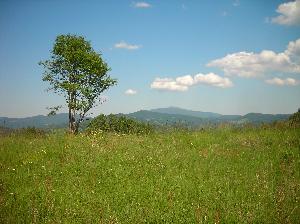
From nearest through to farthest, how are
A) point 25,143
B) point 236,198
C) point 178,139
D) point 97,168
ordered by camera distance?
1. point 236,198
2. point 97,168
3. point 25,143
4. point 178,139

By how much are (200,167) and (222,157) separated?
1.67m

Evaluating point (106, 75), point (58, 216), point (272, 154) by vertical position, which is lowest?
point (58, 216)

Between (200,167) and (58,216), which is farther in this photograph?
(200,167)

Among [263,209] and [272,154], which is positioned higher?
[272,154]

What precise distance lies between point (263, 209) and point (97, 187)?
4503 millimetres

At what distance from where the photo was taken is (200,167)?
400 inches

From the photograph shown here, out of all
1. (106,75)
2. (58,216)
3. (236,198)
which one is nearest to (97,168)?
(58,216)

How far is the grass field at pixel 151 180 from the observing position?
270 inches

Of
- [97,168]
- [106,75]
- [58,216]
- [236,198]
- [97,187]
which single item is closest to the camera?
[58,216]

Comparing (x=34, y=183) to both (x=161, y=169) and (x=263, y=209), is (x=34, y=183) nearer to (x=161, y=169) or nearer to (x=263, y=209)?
(x=161, y=169)

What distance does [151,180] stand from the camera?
8836mm

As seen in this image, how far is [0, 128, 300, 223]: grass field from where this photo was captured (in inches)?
270

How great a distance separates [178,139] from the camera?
14.3m

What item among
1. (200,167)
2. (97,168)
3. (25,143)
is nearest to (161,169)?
(200,167)
